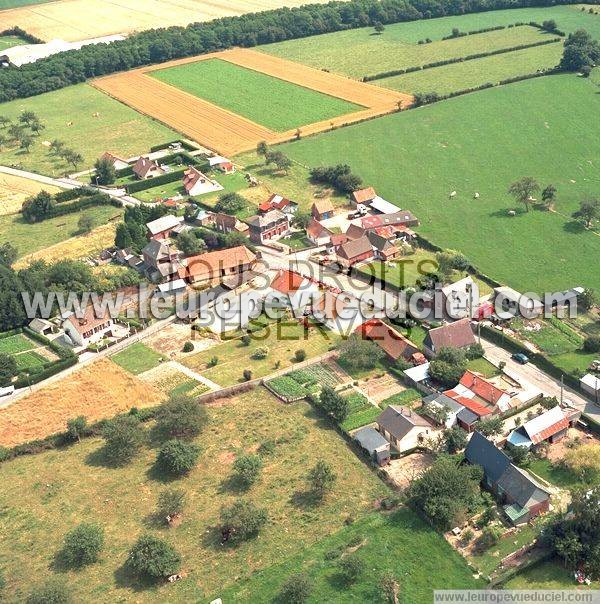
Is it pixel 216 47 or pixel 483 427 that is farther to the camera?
pixel 216 47

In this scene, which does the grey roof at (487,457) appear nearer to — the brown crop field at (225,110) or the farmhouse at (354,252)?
the farmhouse at (354,252)

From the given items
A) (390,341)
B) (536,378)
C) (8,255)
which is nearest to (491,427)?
(536,378)

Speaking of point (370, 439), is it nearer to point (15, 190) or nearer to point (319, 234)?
point (319, 234)

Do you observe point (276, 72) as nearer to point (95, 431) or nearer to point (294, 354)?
point (294, 354)

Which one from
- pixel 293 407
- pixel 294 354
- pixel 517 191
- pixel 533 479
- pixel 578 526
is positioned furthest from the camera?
pixel 517 191

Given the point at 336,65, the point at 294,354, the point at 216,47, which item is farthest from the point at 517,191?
the point at 216,47

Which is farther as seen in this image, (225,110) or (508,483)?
(225,110)

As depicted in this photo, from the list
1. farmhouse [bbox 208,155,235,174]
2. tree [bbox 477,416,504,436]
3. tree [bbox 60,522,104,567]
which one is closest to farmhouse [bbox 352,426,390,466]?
tree [bbox 477,416,504,436]
